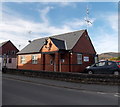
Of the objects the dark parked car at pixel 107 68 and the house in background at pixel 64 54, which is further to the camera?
the house in background at pixel 64 54

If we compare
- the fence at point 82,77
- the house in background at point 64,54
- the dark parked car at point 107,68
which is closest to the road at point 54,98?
the fence at point 82,77

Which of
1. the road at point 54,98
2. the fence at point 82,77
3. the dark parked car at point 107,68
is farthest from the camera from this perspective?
the dark parked car at point 107,68

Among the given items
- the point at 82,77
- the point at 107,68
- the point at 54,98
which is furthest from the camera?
the point at 107,68

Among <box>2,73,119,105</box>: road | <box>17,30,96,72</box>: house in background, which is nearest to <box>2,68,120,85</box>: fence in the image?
<box>2,73,119,105</box>: road

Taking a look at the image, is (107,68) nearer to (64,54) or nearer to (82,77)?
(82,77)

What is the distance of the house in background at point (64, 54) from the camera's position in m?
19.5

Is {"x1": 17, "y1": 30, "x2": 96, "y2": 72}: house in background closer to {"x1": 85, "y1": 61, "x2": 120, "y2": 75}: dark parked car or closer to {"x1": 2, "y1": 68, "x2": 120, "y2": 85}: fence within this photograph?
{"x1": 85, "y1": 61, "x2": 120, "y2": 75}: dark parked car

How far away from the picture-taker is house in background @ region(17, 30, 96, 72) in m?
19.5

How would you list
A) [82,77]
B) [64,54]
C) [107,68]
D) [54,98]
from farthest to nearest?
[64,54] → [107,68] → [82,77] → [54,98]

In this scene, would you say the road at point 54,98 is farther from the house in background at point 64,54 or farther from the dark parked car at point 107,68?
the house in background at point 64,54

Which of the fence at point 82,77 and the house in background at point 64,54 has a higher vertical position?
the house in background at point 64,54

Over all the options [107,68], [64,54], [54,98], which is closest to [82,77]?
[107,68]

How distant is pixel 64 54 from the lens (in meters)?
20.2

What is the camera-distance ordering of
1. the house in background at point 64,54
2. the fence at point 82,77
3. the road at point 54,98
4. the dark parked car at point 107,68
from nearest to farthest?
1. the road at point 54,98
2. the fence at point 82,77
3. the dark parked car at point 107,68
4. the house in background at point 64,54
